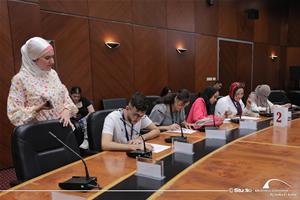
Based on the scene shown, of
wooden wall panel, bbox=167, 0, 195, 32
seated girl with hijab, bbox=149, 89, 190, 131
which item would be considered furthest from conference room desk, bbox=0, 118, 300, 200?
wooden wall panel, bbox=167, 0, 195, 32

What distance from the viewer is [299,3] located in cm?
973

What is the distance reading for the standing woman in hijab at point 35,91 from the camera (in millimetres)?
1805

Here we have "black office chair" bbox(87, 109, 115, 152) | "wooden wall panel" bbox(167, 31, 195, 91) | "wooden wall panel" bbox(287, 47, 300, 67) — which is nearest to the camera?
"black office chair" bbox(87, 109, 115, 152)

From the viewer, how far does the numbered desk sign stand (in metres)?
2.67

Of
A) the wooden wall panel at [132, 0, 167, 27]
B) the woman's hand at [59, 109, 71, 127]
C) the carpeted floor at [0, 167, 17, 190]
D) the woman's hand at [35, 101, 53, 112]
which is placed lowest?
the carpeted floor at [0, 167, 17, 190]

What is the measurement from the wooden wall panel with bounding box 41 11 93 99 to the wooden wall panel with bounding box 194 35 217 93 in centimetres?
320

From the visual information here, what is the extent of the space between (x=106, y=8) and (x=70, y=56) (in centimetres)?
117

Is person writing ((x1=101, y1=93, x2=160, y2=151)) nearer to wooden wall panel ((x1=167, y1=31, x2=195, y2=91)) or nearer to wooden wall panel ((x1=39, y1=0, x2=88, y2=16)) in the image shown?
wooden wall panel ((x1=39, y1=0, x2=88, y2=16))

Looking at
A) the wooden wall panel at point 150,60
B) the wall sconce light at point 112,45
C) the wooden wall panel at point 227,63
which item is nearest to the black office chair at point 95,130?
the wall sconce light at point 112,45

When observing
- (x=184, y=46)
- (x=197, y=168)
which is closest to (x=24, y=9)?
(x=197, y=168)

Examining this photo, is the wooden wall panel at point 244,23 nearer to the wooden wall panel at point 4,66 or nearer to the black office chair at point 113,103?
the black office chair at point 113,103

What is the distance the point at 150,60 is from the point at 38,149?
438cm

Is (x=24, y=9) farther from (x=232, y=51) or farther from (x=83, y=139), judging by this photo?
(x=232, y=51)

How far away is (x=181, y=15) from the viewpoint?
6.39 meters
